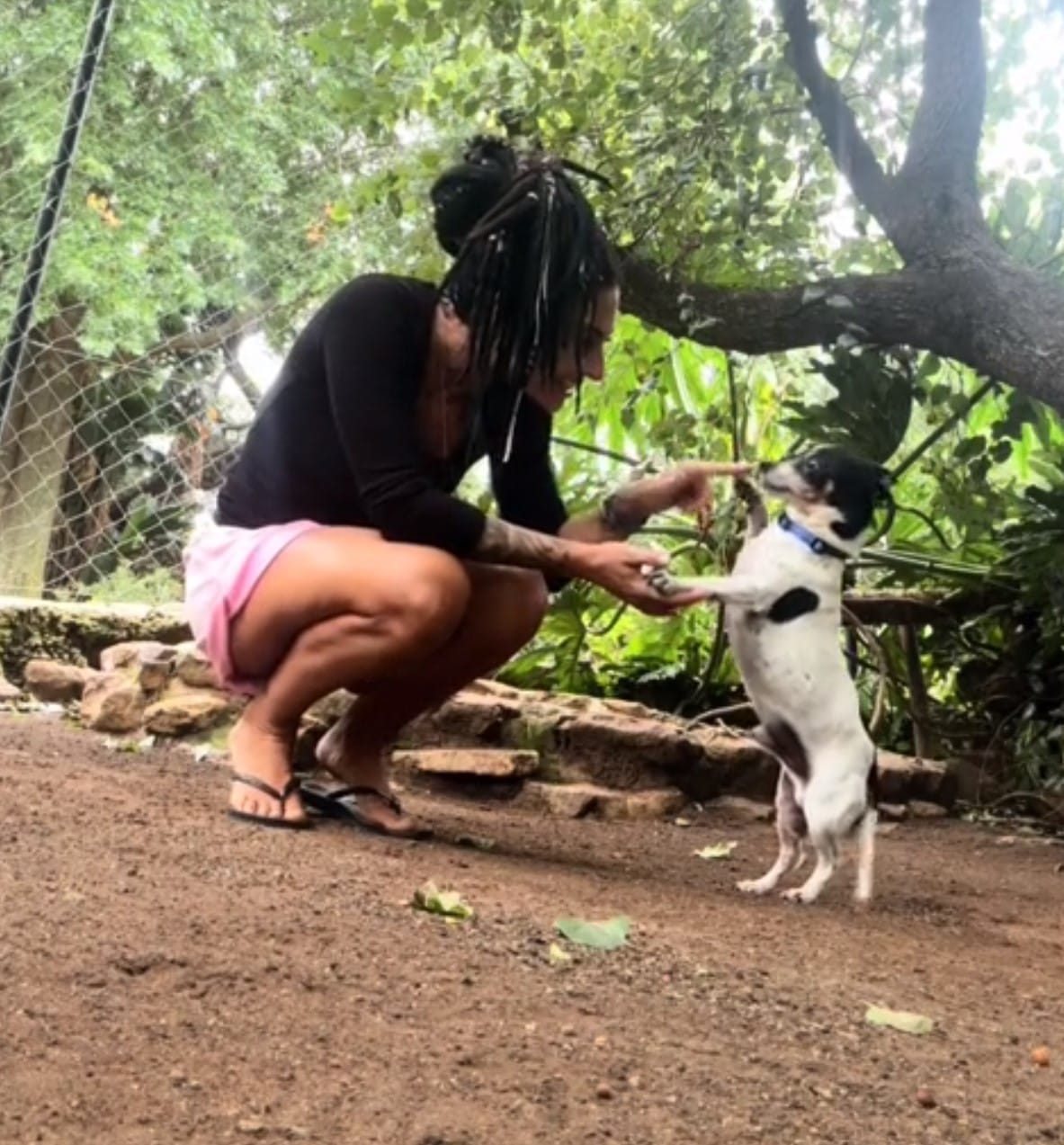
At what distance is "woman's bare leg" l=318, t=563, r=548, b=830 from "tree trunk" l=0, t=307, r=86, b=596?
2422 mm

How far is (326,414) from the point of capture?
8.91ft

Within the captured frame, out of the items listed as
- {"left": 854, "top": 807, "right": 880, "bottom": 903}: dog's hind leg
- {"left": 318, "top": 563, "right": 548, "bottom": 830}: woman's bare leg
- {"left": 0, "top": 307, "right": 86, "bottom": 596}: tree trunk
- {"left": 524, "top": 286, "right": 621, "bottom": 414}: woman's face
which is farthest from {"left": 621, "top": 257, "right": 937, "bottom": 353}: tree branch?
{"left": 0, "top": 307, "right": 86, "bottom": 596}: tree trunk

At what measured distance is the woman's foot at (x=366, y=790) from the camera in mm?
2811

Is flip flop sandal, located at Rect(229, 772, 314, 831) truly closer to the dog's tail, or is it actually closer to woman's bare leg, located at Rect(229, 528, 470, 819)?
woman's bare leg, located at Rect(229, 528, 470, 819)

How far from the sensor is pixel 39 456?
16.9 feet

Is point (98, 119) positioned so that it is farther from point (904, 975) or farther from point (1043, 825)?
point (904, 975)

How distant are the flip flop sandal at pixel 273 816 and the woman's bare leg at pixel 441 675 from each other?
0.66ft

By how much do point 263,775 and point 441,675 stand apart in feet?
1.38

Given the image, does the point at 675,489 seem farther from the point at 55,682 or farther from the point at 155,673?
the point at 55,682

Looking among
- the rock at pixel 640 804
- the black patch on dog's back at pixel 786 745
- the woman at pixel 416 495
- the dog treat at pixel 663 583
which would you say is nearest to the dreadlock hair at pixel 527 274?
the woman at pixel 416 495

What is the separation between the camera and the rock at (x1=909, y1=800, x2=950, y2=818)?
172 inches

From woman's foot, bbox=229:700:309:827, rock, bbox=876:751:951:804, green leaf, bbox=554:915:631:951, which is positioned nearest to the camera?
green leaf, bbox=554:915:631:951

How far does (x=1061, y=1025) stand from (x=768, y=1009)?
0.45m

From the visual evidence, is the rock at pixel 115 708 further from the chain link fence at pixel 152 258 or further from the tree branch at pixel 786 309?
the tree branch at pixel 786 309
